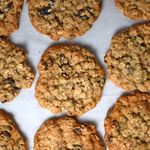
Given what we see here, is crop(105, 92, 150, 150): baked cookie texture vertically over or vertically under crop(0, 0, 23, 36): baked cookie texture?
under

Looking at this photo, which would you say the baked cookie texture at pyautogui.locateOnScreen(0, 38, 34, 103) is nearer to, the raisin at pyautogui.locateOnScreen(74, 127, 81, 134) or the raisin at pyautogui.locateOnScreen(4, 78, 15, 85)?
the raisin at pyautogui.locateOnScreen(4, 78, 15, 85)

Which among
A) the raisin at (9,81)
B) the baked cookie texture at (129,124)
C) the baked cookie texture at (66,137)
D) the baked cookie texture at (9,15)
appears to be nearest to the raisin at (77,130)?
the baked cookie texture at (66,137)

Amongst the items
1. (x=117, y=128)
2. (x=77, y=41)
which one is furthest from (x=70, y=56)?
(x=117, y=128)

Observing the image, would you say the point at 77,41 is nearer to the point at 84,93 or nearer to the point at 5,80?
the point at 84,93

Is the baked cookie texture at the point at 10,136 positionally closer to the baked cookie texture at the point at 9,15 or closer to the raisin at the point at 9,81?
the raisin at the point at 9,81

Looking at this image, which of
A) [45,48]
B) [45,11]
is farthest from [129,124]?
[45,11]

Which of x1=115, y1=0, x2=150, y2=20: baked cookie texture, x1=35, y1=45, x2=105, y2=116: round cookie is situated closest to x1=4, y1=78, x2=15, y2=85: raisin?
x1=35, y1=45, x2=105, y2=116: round cookie
